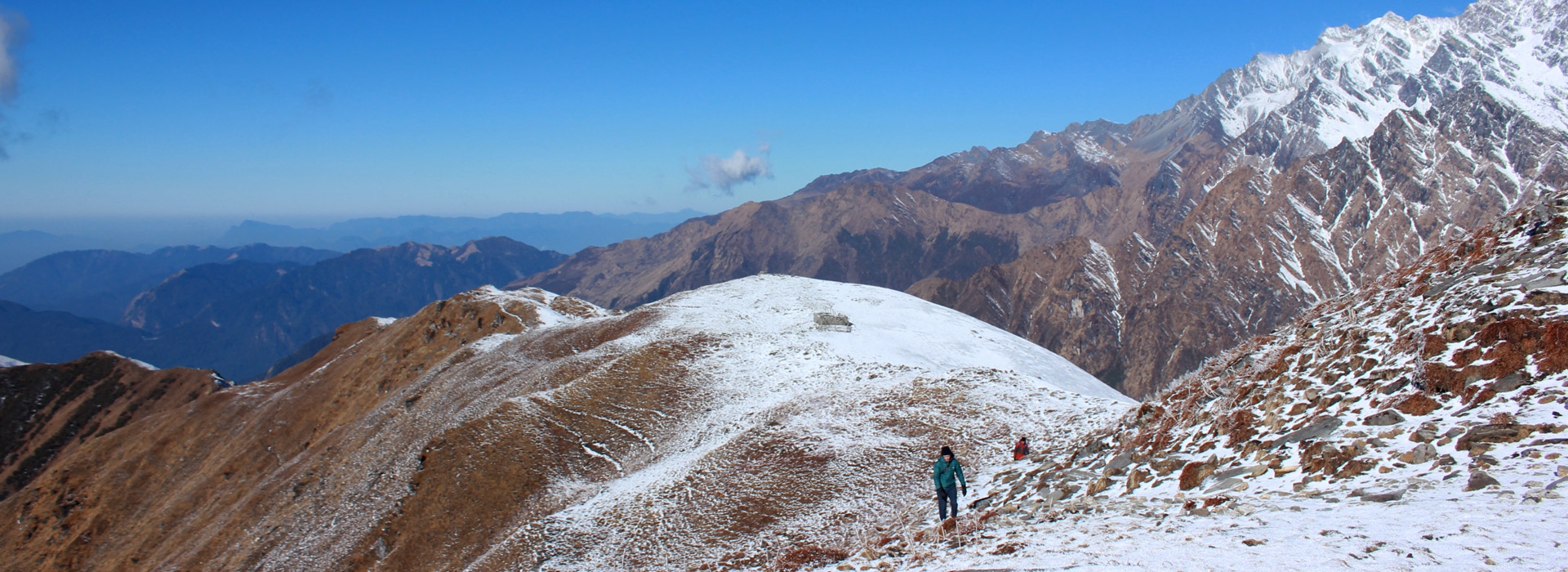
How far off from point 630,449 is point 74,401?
13512 cm

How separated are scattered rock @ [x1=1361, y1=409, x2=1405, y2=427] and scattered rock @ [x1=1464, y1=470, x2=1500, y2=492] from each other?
2.37 meters

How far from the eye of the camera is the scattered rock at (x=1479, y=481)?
9492mm

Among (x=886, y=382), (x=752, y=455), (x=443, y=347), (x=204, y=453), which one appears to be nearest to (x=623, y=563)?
(x=752, y=455)

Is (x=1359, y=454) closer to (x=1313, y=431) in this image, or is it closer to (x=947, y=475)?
(x=1313, y=431)

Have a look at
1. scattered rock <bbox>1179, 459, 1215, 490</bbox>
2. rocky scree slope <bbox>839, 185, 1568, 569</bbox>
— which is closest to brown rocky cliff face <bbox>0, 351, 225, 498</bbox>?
rocky scree slope <bbox>839, 185, 1568, 569</bbox>

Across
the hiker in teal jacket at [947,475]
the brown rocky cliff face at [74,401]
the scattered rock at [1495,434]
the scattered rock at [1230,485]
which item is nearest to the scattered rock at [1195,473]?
the scattered rock at [1230,485]

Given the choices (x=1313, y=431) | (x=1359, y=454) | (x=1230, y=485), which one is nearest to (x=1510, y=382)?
(x=1359, y=454)

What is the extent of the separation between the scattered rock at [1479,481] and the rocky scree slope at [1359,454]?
0.03 m

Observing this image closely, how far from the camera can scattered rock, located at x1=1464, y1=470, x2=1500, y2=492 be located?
949 cm

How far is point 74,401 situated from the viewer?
4523 inches

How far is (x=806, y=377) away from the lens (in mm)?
38625

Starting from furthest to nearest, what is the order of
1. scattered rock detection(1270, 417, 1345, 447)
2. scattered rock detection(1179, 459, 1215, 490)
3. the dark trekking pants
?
the dark trekking pants
scattered rock detection(1179, 459, 1215, 490)
scattered rock detection(1270, 417, 1345, 447)

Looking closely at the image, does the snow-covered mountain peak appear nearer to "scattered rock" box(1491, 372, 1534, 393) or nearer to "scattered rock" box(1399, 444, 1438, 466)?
"scattered rock" box(1491, 372, 1534, 393)

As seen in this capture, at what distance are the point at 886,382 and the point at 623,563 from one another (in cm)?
1650
